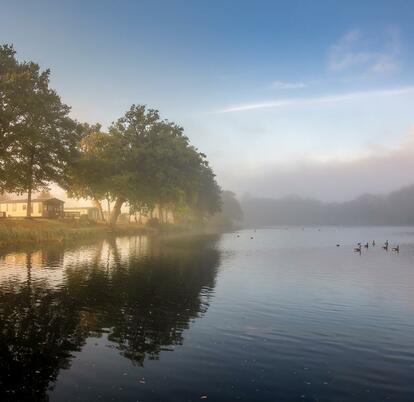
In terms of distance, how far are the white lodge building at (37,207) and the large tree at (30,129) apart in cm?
2722

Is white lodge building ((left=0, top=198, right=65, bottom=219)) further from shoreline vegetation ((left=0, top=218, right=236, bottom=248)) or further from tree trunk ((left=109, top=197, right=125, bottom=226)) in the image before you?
shoreline vegetation ((left=0, top=218, right=236, bottom=248))

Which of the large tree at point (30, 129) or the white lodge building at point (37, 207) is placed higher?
the large tree at point (30, 129)

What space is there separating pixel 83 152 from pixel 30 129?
24.5 meters

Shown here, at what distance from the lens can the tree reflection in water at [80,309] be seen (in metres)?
16.8

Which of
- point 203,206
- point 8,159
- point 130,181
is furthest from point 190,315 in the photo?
point 203,206

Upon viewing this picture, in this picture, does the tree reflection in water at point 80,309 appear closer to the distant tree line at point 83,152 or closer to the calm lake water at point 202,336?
the calm lake water at point 202,336

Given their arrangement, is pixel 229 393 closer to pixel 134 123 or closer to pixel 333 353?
pixel 333 353

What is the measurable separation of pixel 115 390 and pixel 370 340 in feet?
43.6

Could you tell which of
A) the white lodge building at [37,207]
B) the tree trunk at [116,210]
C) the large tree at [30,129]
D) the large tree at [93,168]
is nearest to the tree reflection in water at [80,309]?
the large tree at [30,129]

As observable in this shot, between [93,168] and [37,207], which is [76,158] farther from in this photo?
[37,207]

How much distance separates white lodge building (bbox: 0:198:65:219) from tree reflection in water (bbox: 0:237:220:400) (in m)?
65.1

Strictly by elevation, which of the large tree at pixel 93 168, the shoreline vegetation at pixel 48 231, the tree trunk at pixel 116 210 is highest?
the large tree at pixel 93 168

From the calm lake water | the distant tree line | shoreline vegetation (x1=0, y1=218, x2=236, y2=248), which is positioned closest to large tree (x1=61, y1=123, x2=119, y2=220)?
the distant tree line

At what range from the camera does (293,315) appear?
83.8 feet
